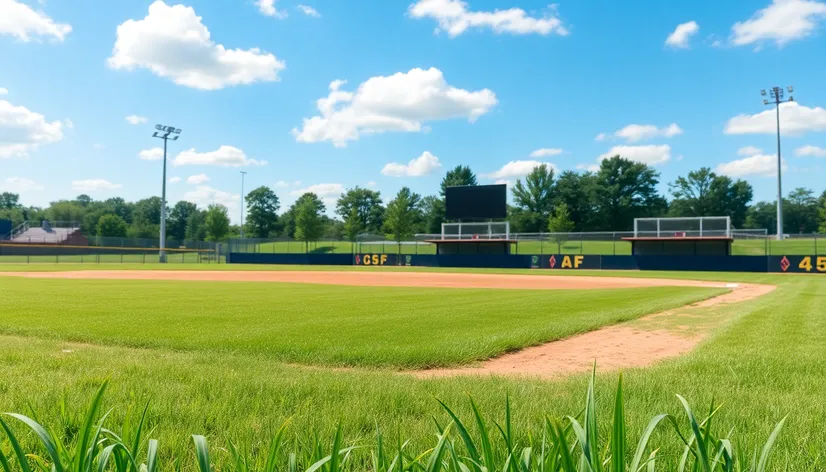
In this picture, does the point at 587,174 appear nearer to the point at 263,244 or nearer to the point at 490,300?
the point at 263,244

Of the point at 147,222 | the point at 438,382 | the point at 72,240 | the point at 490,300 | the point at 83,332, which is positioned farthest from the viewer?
the point at 147,222

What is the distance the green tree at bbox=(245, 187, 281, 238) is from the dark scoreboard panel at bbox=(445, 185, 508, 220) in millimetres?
79593

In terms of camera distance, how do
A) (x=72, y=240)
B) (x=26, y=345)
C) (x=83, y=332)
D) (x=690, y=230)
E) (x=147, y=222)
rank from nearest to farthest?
(x=26, y=345) → (x=83, y=332) → (x=690, y=230) → (x=72, y=240) → (x=147, y=222)

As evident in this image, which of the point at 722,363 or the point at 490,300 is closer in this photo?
the point at 722,363

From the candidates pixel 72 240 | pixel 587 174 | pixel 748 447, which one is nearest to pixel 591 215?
pixel 587 174

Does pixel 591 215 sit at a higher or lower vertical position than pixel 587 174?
lower

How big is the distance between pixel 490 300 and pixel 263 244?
60718 mm

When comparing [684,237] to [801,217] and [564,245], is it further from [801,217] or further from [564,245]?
[801,217]

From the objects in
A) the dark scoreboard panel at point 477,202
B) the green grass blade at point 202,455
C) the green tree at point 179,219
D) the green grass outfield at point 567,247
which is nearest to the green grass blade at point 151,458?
the green grass blade at point 202,455

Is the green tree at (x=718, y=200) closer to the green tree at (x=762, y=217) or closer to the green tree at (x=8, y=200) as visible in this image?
the green tree at (x=762, y=217)

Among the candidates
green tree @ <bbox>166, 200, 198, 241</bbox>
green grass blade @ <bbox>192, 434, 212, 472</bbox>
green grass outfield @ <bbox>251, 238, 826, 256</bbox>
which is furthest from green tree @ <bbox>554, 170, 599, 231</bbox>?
green grass blade @ <bbox>192, 434, 212, 472</bbox>

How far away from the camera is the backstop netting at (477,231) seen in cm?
5912

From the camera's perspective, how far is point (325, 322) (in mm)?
10758

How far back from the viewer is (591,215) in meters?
102
